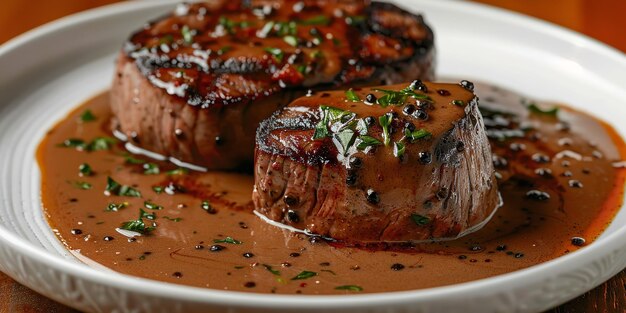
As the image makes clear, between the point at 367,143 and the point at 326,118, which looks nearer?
the point at 367,143

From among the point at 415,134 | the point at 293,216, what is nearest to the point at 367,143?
the point at 415,134

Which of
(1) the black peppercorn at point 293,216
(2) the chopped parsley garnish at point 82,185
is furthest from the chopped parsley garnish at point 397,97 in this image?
(2) the chopped parsley garnish at point 82,185

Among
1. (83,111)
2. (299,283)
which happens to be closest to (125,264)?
(299,283)

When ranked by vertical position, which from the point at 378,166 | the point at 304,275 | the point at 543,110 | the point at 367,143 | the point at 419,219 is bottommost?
the point at 543,110

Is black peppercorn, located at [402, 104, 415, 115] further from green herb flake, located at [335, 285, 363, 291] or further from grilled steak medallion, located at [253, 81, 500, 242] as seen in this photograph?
green herb flake, located at [335, 285, 363, 291]

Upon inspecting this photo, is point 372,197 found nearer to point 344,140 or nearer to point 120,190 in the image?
point 344,140

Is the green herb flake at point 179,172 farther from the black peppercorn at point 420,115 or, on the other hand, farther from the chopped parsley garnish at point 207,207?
the black peppercorn at point 420,115
